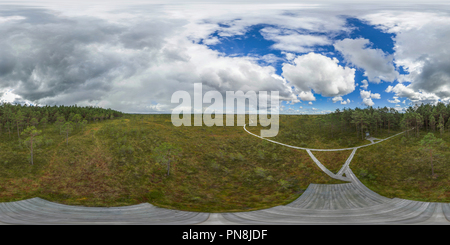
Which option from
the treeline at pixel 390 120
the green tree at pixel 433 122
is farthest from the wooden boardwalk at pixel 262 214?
the green tree at pixel 433 122

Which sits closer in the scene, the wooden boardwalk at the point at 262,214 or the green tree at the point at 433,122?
the wooden boardwalk at the point at 262,214

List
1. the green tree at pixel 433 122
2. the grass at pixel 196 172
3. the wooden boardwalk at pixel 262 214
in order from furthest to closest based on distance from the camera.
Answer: the green tree at pixel 433 122, the grass at pixel 196 172, the wooden boardwalk at pixel 262 214

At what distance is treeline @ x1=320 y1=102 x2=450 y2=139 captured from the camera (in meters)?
64.2

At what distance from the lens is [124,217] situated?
25.0m

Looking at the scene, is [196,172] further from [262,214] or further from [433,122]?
[433,122]

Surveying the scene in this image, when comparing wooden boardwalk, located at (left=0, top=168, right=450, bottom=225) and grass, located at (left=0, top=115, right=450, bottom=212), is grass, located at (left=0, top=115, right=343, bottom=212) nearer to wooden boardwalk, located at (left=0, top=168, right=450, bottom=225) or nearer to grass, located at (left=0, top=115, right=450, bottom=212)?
grass, located at (left=0, top=115, right=450, bottom=212)

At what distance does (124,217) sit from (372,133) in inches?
3187

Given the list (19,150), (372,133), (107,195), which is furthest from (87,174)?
(372,133)

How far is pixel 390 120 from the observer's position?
72375 mm

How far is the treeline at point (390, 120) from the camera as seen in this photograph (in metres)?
64.2

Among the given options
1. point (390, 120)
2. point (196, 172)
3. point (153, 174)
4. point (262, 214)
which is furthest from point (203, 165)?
point (390, 120)

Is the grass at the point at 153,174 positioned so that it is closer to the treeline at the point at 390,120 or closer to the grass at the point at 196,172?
the grass at the point at 196,172

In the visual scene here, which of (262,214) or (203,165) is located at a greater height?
(203,165)

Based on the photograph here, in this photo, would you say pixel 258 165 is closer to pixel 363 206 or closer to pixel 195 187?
pixel 195 187
